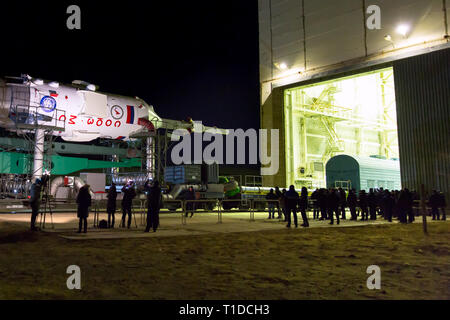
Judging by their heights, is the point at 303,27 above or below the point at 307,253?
above

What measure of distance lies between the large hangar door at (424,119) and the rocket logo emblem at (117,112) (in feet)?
63.9

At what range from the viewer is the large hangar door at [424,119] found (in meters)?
21.0

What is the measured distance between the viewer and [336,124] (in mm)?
36719

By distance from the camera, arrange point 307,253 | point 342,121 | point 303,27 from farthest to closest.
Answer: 1. point 342,121
2. point 303,27
3. point 307,253

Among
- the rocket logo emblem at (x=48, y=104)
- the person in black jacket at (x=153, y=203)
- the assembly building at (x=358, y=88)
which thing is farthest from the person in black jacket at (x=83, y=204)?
Result: the assembly building at (x=358, y=88)

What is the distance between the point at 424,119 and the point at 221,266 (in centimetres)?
2088

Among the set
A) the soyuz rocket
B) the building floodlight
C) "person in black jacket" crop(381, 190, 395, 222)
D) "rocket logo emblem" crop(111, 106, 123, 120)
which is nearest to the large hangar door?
the building floodlight

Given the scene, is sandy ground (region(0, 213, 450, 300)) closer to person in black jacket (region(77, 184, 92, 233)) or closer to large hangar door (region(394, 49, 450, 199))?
person in black jacket (region(77, 184, 92, 233))

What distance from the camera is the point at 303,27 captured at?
28.0 metres

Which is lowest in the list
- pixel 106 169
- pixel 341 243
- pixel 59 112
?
pixel 341 243
